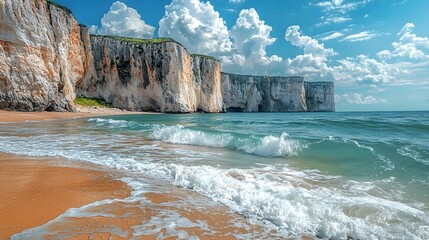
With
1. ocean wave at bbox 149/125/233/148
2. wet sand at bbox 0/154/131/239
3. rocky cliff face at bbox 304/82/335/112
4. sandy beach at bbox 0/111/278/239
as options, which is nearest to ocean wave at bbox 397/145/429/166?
ocean wave at bbox 149/125/233/148

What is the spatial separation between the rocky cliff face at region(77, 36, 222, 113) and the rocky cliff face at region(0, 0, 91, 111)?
1730 cm

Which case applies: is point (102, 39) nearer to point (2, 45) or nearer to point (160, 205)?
point (2, 45)

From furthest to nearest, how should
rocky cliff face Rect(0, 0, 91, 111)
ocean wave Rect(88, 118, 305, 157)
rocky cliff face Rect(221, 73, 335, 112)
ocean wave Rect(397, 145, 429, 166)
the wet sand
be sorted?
rocky cliff face Rect(221, 73, 335, 112) → rocky cliff face Rect(0, 0, 91, 111) → ocean wave Rect(88, 118, 305, 157) → ocean wave Rect(397, 145, 429, 166) → the wet sand

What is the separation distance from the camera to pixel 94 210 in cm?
375

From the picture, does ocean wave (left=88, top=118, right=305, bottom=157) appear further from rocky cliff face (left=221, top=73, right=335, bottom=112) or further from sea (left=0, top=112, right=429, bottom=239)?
rocky cliff face (left=221, top=73, right=335, bottom=112)

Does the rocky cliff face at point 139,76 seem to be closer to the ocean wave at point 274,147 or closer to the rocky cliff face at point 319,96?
the ocean wave at point 274,147

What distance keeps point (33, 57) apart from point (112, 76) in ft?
86.5

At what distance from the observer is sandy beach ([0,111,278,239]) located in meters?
3.15

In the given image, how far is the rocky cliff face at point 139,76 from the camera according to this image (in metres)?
51.4

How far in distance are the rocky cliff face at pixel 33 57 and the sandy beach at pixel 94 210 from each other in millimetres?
24192

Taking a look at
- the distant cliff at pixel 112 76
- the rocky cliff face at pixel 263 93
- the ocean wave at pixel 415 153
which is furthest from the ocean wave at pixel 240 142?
the rocky cliff face at pixel 263 93

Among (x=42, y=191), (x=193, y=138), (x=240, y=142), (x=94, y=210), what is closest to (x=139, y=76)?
(x=193, y=138)

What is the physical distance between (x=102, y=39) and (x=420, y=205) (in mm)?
55569

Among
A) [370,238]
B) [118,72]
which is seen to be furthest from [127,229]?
[118,72]
